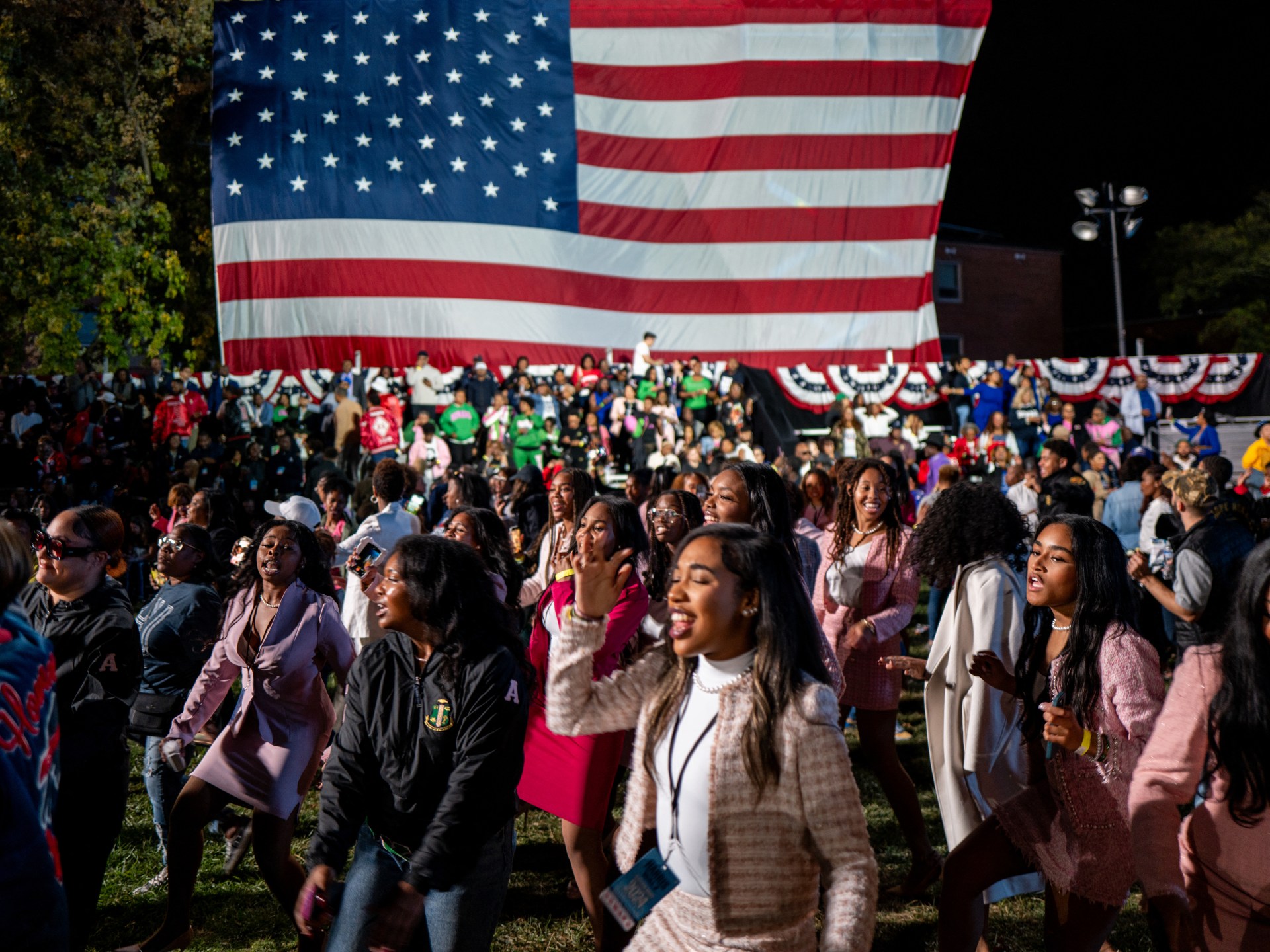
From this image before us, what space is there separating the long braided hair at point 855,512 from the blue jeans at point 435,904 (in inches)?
106

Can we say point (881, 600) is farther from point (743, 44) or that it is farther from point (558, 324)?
point (743, 44)

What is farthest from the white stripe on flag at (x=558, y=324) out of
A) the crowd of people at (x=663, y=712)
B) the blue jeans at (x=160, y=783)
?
the blue jeans at (x=160, y=783)

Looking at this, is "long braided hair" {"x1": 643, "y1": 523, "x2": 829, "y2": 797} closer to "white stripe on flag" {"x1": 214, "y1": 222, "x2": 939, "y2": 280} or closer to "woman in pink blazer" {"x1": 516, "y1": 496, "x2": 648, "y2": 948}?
"woman in pink blazer" {"x1": 516, "y1": 496, "x2": 648, "y2": 948}

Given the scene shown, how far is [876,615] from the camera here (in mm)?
5035

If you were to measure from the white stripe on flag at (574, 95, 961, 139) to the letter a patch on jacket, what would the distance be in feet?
66.9

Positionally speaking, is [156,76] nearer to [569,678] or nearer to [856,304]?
[856,304]

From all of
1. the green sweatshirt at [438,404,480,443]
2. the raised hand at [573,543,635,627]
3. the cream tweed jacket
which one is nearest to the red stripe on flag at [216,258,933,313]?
the green sweatshirt at [438,404,480,443]

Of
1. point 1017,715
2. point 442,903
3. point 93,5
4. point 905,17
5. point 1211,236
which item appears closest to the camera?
point 442,903

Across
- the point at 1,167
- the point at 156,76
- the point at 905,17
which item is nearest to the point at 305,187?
the point at 1,167

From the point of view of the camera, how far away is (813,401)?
21.1m

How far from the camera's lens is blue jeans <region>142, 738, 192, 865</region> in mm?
4875

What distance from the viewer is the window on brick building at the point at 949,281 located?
43.1 metres

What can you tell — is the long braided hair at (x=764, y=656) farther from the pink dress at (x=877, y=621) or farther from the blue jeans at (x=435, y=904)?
the pink dress at (x=877, y=621)

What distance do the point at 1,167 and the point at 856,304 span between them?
18017 mm
